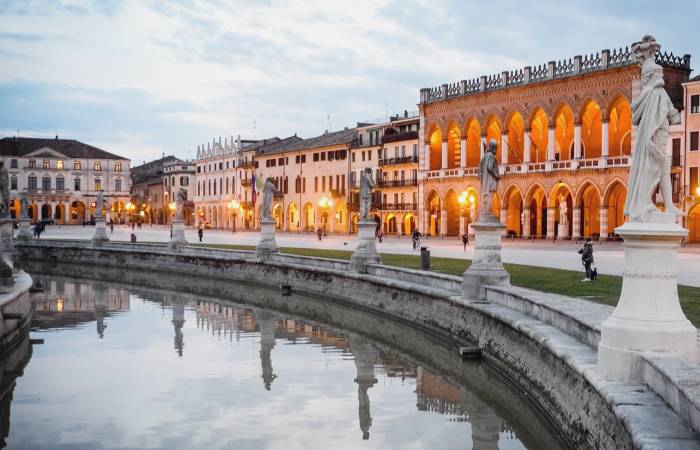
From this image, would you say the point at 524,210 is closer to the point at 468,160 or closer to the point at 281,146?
the point at 468,160

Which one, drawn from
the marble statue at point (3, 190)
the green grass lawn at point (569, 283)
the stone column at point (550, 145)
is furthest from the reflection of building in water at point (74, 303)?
the stone column at point (550, 145)

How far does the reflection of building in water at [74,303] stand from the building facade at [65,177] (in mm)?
87390

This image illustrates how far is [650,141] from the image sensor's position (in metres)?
8.70

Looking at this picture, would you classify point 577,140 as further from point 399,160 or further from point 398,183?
point 398,183

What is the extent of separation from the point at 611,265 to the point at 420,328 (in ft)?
32.3

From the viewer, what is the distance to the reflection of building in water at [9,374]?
12.7 m

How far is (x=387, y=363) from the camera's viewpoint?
58.9ft

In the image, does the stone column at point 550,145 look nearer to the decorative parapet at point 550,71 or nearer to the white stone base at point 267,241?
the decorative parapet at point 550,71

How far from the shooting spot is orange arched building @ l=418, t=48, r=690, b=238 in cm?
5188

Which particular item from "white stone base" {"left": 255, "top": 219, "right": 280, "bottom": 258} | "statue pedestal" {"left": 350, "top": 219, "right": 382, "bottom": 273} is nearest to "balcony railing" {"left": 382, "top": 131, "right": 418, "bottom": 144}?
"white stone base" {"left": 255, "top": 219, "right": 280, "bottom": 258}

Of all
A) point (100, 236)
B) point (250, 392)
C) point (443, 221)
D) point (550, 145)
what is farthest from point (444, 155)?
point (250, 392)

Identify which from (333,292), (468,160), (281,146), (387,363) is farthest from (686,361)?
(281,146)

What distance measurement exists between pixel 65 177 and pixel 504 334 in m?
118

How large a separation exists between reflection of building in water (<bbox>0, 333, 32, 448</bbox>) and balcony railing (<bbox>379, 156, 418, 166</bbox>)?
176 feet
